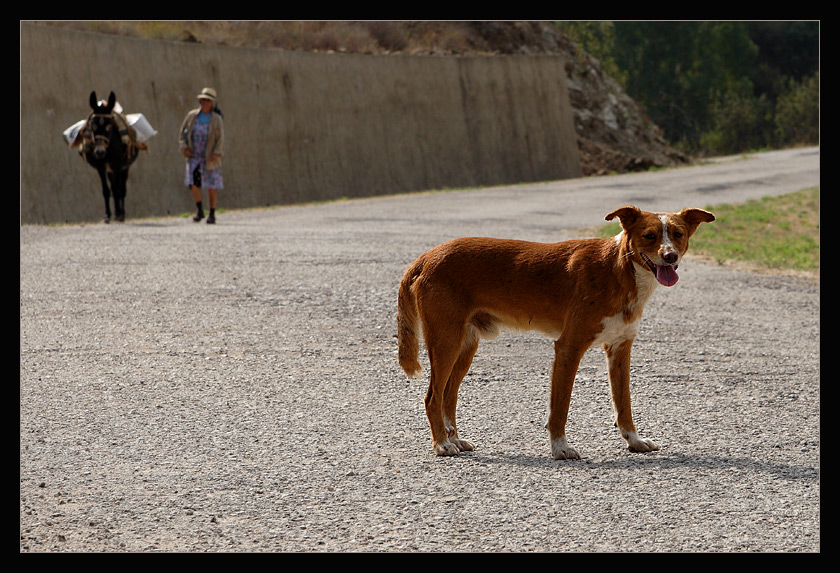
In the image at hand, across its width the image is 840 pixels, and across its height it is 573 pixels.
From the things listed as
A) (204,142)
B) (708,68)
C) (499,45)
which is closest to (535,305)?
(204,142)

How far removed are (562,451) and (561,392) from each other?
365mm

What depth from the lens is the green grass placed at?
15766 mm

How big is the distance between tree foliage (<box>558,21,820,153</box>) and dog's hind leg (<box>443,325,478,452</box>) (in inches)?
2548

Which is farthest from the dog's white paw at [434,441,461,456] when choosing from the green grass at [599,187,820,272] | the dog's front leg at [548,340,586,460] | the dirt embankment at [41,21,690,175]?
the dirt embankment at [41,21,690,175]

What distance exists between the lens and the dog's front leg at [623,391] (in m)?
5.82

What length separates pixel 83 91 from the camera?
2509cm

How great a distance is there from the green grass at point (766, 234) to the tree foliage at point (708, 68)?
45.9 meters

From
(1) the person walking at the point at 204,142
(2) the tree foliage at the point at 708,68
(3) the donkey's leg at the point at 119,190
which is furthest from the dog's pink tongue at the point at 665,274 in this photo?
(2) the tree foliage at the point at 708,68

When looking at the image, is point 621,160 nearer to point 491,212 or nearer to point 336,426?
point 491,212

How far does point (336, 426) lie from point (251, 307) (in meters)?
4.05

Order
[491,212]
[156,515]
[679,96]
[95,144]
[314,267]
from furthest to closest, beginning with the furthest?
[679,96] → [491,212] → [95,144] → [314,267] → [156,515]

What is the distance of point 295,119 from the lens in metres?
31.3

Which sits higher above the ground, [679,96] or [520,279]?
[679,96]

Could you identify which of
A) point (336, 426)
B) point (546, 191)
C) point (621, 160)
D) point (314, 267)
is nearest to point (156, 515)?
point (336, 426)
